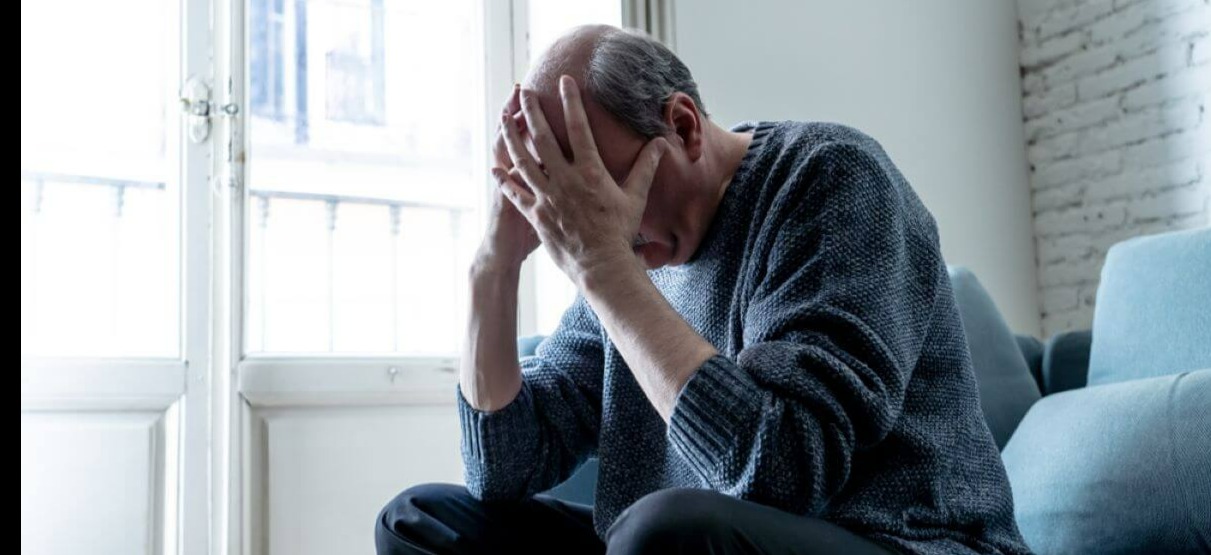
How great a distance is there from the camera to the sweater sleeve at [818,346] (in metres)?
1.01

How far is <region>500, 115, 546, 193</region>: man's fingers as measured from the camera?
118 cm

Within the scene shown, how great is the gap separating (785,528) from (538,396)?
0.50 meters

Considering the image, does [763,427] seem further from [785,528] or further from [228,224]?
[228,224]

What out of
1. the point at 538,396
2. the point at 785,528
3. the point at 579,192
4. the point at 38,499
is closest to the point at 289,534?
the point at 38,499

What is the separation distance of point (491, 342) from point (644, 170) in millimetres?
289

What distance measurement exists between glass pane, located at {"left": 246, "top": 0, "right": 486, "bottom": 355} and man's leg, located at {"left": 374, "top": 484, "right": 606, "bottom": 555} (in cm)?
130

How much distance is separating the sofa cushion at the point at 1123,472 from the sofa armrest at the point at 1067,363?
1.04 ft

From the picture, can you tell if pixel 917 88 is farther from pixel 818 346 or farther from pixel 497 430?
pixel 818 346

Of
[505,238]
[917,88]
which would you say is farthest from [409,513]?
[917,88]

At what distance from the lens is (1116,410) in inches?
62.4

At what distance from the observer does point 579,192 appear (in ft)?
3.76

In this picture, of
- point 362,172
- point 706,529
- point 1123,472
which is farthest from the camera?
point 362,172

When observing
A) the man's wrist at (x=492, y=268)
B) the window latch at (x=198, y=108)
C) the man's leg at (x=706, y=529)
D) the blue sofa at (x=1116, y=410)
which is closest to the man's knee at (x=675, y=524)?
the man's leg at (x=706, y=529)

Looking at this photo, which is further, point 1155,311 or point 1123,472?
point 1155,311
